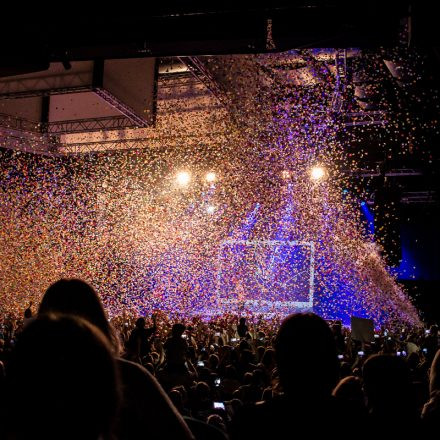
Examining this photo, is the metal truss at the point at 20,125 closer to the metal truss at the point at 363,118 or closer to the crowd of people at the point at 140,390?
the metal truss at the point at 363,118

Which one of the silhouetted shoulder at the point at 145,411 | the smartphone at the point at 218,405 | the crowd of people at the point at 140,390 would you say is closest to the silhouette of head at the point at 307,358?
the crowd of people at the point at 140,390

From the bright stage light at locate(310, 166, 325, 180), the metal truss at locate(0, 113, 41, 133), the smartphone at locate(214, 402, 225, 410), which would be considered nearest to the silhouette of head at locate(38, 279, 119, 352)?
the smartphone at locate(214, 402, 225, 410)

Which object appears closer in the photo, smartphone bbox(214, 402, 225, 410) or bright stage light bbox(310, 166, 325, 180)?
smartphone bbox(214, 402, 225, 410)

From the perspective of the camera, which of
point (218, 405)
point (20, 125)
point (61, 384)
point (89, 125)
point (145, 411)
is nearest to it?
point (61, 384)

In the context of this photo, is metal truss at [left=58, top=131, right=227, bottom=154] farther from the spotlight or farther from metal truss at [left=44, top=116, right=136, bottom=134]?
metal truss at [left=44, top=116, right=136, bottom=134]

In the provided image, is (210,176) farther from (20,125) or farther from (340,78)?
(340,78)

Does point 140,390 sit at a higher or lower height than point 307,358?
lower

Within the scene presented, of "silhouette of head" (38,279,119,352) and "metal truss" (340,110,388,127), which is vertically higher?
"metal truss" (340,110,388,127)

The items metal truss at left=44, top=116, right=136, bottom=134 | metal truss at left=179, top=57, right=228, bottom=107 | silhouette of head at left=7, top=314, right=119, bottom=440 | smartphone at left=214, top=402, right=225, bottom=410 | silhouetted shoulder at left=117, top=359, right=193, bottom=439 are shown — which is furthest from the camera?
metal truss at left=44, top=116, right=136, bottom=134

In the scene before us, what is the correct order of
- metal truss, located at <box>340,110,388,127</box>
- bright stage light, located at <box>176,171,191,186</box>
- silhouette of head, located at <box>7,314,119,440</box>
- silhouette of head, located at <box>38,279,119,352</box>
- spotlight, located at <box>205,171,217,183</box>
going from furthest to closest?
bright stage light, located at <box>176,171,191,186</box> → spotlight, located at <box>205,171,217,183</box> → metal truss, located at <box>340,110,388,127</box> → silhouette of head, located at <box>38,279,119,352</box> → silhouette of head, located at <box>7,314,119,440</box>

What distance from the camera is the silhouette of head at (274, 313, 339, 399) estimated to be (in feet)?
5.19

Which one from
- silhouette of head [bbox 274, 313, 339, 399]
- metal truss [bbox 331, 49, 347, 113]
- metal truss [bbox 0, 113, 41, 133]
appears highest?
metal truss [bbox 331, 49, 347, 113]

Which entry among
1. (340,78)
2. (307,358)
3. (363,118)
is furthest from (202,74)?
(307,358)

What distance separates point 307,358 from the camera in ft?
5.26
